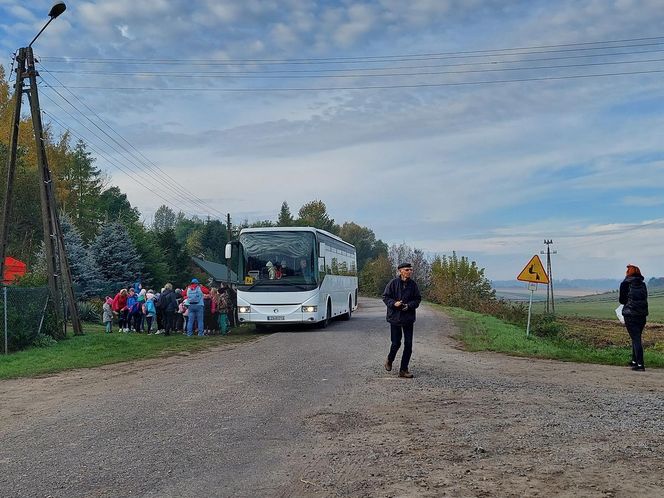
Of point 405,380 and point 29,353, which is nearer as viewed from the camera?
point 405,380

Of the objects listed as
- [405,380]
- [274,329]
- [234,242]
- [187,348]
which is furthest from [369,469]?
[274,329]

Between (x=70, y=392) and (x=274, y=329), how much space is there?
45.5 ft

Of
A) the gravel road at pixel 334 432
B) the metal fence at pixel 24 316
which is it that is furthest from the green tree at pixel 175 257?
the gravel road at pixel 334 432

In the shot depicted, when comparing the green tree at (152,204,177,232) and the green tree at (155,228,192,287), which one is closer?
the green tree at (155,228,192,287)

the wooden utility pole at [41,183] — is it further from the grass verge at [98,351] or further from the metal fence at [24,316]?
the grass verge at [98,351]

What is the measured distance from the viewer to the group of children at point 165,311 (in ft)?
73.4

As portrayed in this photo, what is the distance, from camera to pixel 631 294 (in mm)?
13008

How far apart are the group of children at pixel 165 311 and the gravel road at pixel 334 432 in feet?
30.6

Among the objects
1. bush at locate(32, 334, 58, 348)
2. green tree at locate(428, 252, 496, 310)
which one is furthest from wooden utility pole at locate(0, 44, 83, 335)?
green tree at locate(428, 252, 496, 310)

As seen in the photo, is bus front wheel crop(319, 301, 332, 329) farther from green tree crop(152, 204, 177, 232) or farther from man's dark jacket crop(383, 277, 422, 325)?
green tree crop(152, 204, 177, 232)

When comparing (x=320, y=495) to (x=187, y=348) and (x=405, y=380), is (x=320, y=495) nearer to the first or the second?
(x=405, y=380)

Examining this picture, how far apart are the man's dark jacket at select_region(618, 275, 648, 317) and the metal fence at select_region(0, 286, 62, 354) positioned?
1404 centimetres

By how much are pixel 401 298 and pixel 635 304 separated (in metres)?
4.91

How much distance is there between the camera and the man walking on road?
1134 cm
